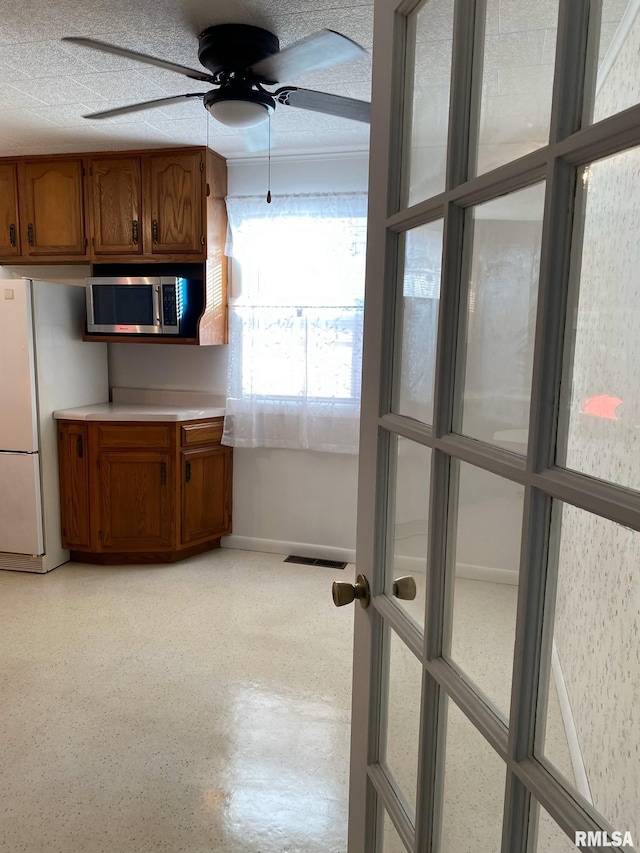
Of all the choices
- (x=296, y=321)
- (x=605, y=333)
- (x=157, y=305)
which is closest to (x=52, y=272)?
(x=157, y=305)

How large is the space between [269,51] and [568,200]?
6.63 feet

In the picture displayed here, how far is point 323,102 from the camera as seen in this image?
7.47 feet

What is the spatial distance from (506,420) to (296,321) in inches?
122

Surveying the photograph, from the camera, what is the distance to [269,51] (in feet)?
7.43

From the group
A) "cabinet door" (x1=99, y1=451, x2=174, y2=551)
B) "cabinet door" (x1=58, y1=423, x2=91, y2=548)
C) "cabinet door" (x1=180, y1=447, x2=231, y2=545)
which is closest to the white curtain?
"cabinet door" (x1=180, y1=447, x2=231, y2=545)

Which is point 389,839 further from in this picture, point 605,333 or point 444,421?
point 605,333

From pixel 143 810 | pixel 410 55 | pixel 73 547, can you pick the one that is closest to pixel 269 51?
pixel 410 55

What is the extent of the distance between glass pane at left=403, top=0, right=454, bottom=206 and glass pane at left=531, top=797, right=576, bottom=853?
0.77 m

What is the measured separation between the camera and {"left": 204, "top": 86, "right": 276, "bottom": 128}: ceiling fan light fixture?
2156 millimetres

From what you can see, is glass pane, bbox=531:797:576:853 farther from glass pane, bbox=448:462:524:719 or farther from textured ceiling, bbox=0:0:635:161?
textured ceiling, bbox=0:0:635:161

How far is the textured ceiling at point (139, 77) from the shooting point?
6.91 feet

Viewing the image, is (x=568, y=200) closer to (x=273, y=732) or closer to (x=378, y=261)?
(x=378, y=261)

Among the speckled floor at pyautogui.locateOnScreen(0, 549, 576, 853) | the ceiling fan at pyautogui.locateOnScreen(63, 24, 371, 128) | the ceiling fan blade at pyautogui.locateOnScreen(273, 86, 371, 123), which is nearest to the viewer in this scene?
the speckled floor at pyautogui.locateOnScreen(0, 549, 576, 853)

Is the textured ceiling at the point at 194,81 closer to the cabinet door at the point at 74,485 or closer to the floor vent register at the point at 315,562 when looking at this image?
the cabinet door at the point at 74,485
